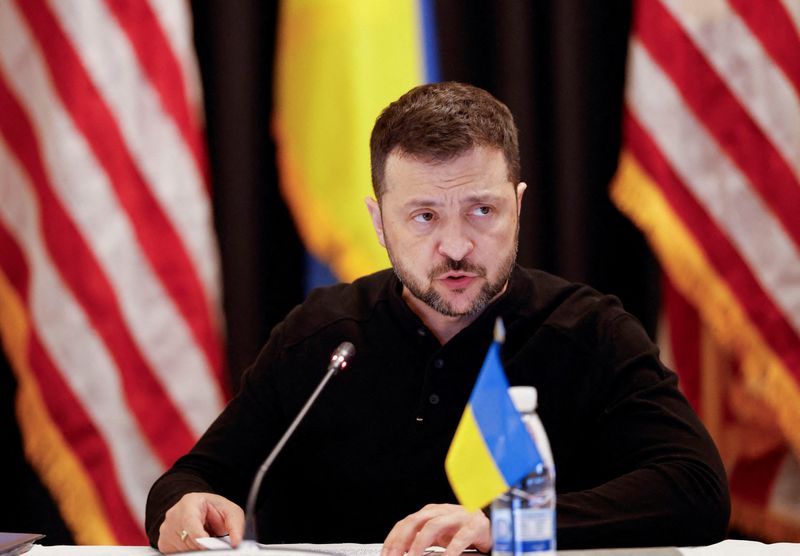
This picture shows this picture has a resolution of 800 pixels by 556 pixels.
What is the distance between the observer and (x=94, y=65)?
2516 millimetres

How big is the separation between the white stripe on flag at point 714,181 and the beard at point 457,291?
0.74m

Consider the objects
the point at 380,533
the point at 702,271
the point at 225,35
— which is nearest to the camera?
the point at 380,533

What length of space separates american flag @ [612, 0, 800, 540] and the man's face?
28.1 inches

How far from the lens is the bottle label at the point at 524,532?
1.14 metres

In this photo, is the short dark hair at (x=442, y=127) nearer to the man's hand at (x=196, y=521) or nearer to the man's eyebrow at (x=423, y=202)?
the man's eyebrow at (x=423, y=202)

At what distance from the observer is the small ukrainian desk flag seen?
105 centimetres

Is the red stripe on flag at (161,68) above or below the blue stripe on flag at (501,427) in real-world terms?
above

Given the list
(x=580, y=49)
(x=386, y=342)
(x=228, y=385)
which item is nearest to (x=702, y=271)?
(x=580, y=49)

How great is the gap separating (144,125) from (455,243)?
1086 mm

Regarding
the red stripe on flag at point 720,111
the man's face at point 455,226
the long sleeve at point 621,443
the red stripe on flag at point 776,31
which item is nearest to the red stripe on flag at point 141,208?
the man's face at point 455,226

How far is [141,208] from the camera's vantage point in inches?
99.3

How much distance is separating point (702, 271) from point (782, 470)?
498 millimetres

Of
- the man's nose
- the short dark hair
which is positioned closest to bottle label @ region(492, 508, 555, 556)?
the man's nose

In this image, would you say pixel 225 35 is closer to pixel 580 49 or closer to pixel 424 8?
pixel 424 8
